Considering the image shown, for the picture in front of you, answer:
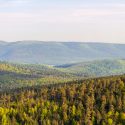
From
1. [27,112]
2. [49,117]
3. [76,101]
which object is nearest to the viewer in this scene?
[49,117]

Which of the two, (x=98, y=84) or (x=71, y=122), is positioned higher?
(x=98, y=84)

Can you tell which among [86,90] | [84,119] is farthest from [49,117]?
[86,90]

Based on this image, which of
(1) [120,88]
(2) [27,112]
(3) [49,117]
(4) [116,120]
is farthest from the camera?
(1) [120,88]

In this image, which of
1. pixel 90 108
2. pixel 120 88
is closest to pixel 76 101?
pixel 90 108

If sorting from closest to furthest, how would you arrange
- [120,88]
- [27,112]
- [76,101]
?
[27,112] < [76,101] < [120,88]

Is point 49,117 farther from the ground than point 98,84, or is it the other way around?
point 98,84

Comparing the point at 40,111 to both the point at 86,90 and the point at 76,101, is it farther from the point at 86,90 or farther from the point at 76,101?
the point at 86,90

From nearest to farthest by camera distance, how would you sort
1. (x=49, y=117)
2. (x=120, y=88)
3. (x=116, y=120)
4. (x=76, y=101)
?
1. (x=116, y=120)
2. (x=49, y=117)
3. (x=76, y=101)
4. (x=120, y=88)

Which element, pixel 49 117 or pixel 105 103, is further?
pixel 105 103

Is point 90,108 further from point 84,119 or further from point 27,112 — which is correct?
point 27,112
